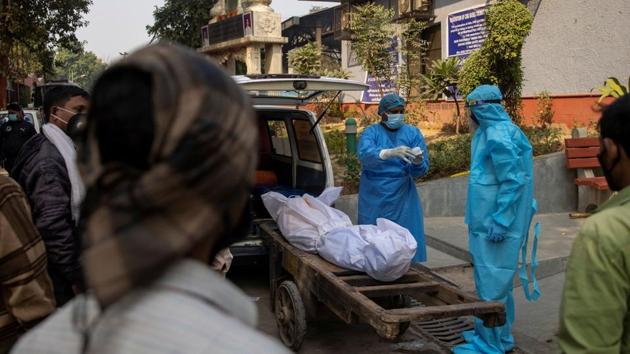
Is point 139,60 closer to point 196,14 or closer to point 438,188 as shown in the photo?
point 438,188

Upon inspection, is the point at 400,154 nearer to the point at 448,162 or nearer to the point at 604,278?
the point at 604,278

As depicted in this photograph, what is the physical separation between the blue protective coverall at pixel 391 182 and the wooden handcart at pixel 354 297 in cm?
97

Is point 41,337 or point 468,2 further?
point 468,2

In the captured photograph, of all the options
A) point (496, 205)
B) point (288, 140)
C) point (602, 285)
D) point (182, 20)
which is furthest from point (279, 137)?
point (182, 20)

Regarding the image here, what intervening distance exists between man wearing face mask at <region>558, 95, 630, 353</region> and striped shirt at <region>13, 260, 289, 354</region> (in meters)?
1.22

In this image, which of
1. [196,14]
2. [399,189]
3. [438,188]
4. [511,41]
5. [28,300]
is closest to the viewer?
[28,300]

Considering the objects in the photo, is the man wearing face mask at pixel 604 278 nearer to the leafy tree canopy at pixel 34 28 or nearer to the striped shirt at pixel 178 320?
the striped shirt at pixel 178 320

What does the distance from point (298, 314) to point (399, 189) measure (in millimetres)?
1653

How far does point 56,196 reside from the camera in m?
3.11

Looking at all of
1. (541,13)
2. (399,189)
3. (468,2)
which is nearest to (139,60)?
(399,189)

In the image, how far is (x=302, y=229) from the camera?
4.98m

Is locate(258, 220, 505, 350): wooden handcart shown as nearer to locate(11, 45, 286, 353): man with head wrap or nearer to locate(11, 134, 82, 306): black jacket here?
locate(11, 134, 82, 306): black jacket

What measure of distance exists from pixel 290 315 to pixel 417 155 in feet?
5.74

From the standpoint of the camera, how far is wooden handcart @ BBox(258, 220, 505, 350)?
370cm
